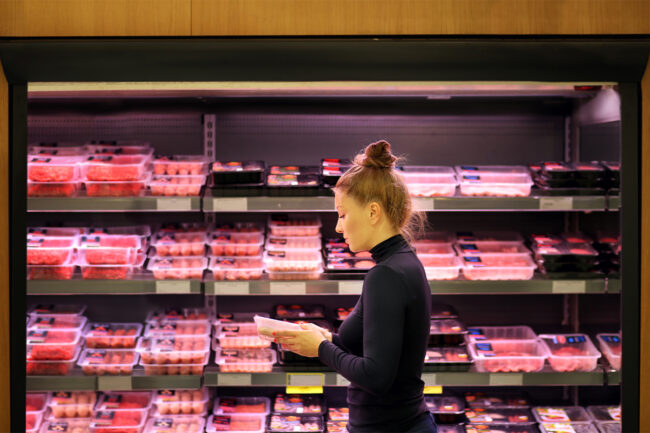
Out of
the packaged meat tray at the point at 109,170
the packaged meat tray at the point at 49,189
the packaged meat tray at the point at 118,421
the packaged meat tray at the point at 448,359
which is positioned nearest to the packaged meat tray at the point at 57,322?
the packaged meat tray at the point at 118,421

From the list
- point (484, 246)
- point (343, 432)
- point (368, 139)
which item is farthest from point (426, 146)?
point (343, 432)

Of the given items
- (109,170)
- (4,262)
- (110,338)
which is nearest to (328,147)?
(109,170)

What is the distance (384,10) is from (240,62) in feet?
2.03

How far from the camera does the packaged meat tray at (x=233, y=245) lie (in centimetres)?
303

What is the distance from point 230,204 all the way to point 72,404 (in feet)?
4.32

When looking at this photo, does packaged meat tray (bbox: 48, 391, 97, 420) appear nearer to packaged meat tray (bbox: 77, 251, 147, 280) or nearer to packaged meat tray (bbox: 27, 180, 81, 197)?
packaged meat tray (bbox: 77, 251, 147, 280)

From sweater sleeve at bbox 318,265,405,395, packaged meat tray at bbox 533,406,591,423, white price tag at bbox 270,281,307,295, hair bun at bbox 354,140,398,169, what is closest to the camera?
sweater sleeve at bbox 318,265,405,395

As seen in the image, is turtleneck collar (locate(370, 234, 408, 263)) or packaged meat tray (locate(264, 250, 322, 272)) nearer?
turtleneck collar (locate(370, 234, 408, 263))

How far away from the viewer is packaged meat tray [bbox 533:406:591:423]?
9.86 ft

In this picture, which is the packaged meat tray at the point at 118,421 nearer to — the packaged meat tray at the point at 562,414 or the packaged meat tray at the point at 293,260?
the packaged meat tray at the point at 293,260

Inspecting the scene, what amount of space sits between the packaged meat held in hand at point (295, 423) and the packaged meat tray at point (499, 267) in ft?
3.36

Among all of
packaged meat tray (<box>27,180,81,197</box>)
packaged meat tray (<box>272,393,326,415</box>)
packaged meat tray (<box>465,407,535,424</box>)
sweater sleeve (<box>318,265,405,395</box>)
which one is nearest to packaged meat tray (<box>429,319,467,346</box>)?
packaged meat tray (<box>465,407,535,424</box>)

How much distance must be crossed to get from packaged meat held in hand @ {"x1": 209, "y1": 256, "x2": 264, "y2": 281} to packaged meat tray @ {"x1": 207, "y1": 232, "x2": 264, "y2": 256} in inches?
2.0

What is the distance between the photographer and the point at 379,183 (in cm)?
182
